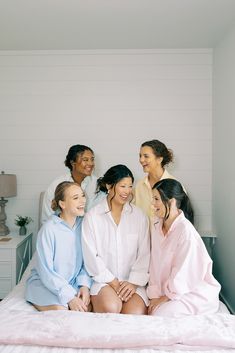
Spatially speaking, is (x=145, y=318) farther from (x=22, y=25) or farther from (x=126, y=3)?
(x=22, y=25)

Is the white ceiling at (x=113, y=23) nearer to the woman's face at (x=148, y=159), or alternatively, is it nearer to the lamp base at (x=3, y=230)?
the woman's face at (x=148, y=159)

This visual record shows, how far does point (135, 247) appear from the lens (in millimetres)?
2455

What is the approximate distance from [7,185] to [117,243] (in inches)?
59.3

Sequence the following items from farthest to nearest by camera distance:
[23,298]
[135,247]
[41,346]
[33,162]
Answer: [33,162] → [135,247] → [23,298] → [41,346]

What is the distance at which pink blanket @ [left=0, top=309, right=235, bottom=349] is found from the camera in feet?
4.99

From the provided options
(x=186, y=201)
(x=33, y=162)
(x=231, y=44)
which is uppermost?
(x=231, y=44)

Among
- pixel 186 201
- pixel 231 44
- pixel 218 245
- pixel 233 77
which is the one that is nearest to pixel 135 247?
pixel 186 201

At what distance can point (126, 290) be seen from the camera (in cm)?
228

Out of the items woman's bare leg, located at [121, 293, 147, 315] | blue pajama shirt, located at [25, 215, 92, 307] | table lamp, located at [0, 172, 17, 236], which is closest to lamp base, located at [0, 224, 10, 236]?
table lamp, located at [0, 172, 17, 236]

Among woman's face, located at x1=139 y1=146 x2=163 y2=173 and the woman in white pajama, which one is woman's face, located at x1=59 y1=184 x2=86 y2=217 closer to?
the woman in white pajama

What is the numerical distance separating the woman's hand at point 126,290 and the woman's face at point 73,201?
54 cm

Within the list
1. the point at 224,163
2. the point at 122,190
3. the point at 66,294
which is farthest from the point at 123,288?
the point at 224,163

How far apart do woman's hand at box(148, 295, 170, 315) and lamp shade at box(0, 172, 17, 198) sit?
1.87 m

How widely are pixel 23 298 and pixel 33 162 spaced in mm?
1749
